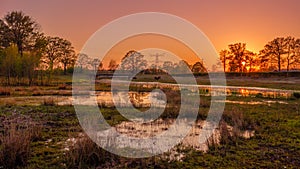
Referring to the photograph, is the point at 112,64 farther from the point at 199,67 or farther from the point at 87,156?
the point at 87,156

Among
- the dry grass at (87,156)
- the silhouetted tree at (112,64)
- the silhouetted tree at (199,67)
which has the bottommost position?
the dry grass at (87,156)

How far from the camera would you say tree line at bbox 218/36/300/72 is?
6988 centimetres

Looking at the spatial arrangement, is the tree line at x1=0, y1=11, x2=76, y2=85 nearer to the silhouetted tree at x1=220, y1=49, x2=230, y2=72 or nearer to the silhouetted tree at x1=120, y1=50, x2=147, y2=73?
the silhouetted tree at x1=120, y1=50, x2=147, y2=73

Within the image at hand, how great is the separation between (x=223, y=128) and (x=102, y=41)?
24.6ft

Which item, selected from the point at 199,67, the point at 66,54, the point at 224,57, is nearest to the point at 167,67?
the point at 199,67

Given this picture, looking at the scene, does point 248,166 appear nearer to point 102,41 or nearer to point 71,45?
point 102,41

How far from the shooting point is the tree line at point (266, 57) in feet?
229

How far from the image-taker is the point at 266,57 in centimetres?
7475

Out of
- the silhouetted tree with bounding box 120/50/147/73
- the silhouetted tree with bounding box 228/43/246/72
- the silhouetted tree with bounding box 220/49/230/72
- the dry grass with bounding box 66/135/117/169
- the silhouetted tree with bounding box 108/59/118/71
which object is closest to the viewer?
the dry grass with bounding box 66/135/117/169

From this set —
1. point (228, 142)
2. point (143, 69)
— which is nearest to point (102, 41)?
point (228, 142)

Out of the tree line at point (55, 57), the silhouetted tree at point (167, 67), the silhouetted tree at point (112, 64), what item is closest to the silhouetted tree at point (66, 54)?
the tree line at point (55, 57)

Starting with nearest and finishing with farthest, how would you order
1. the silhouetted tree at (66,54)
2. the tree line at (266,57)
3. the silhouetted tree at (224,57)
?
the tree line at (266,57)
the silhouetted tree at (66,54)
the silhouetted tree at (224,57)

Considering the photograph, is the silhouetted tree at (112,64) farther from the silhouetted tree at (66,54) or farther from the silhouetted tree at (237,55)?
the silhouetted tree at (237,55)

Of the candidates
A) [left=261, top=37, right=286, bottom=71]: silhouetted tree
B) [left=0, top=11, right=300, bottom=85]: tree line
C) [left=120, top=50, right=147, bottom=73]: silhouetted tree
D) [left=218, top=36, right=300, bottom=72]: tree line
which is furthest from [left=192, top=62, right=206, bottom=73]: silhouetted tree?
[left=261, top=37, right=286, bottom=71]: silhouetted tree
